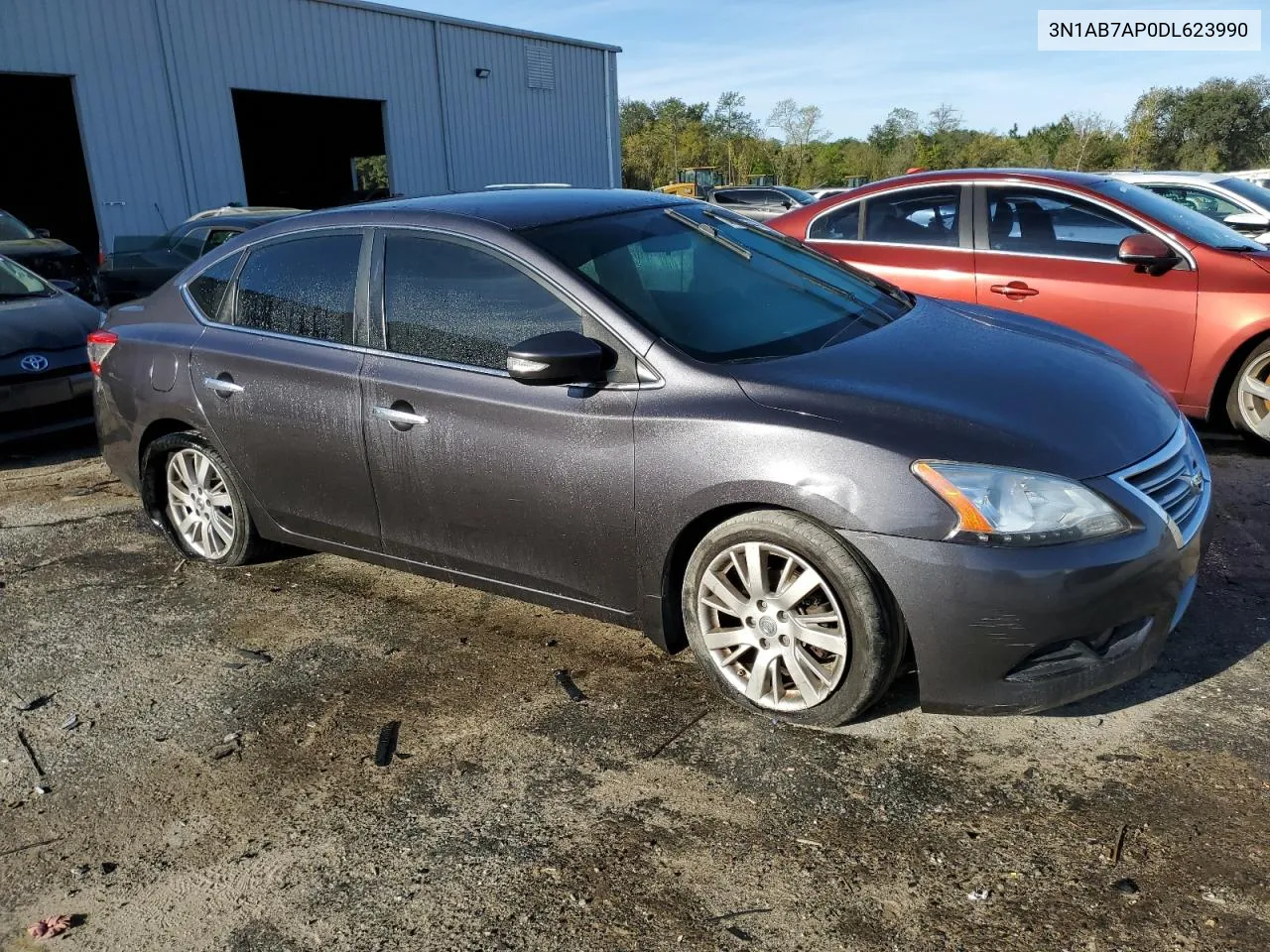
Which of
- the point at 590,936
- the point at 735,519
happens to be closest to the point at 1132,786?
the point at 735,519

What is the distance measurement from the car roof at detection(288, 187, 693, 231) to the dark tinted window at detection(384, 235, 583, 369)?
0.53 ft

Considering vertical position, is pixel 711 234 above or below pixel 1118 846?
above

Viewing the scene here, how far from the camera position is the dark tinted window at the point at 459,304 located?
11.6ft

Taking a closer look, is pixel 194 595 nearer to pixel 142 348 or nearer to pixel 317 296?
pixel 142 348

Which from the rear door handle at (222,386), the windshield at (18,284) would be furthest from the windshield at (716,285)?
A: the windshield at (18,284)

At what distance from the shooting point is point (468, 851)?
2.71 metres

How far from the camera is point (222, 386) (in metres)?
4.36

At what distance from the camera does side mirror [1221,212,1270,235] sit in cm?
909

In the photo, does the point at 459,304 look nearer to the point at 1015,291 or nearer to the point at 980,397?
the point at 980,397

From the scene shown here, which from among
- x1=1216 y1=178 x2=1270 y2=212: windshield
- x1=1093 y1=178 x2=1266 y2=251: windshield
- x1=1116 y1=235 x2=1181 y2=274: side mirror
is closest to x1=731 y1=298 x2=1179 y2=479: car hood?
x1=1116 y1=235 x2=1181 y2=274: side mirror

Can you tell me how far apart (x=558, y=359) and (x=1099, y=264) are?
4261 millimetres

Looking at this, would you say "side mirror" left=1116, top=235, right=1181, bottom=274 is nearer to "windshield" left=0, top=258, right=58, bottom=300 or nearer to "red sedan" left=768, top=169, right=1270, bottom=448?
"red sedan" left=768, top=169, right=1270, bottom=448

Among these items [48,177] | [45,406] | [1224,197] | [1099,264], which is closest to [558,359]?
[1099,264]

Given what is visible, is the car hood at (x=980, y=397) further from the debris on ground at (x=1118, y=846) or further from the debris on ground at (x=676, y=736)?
the debris on ground at (x=676, y=736)
